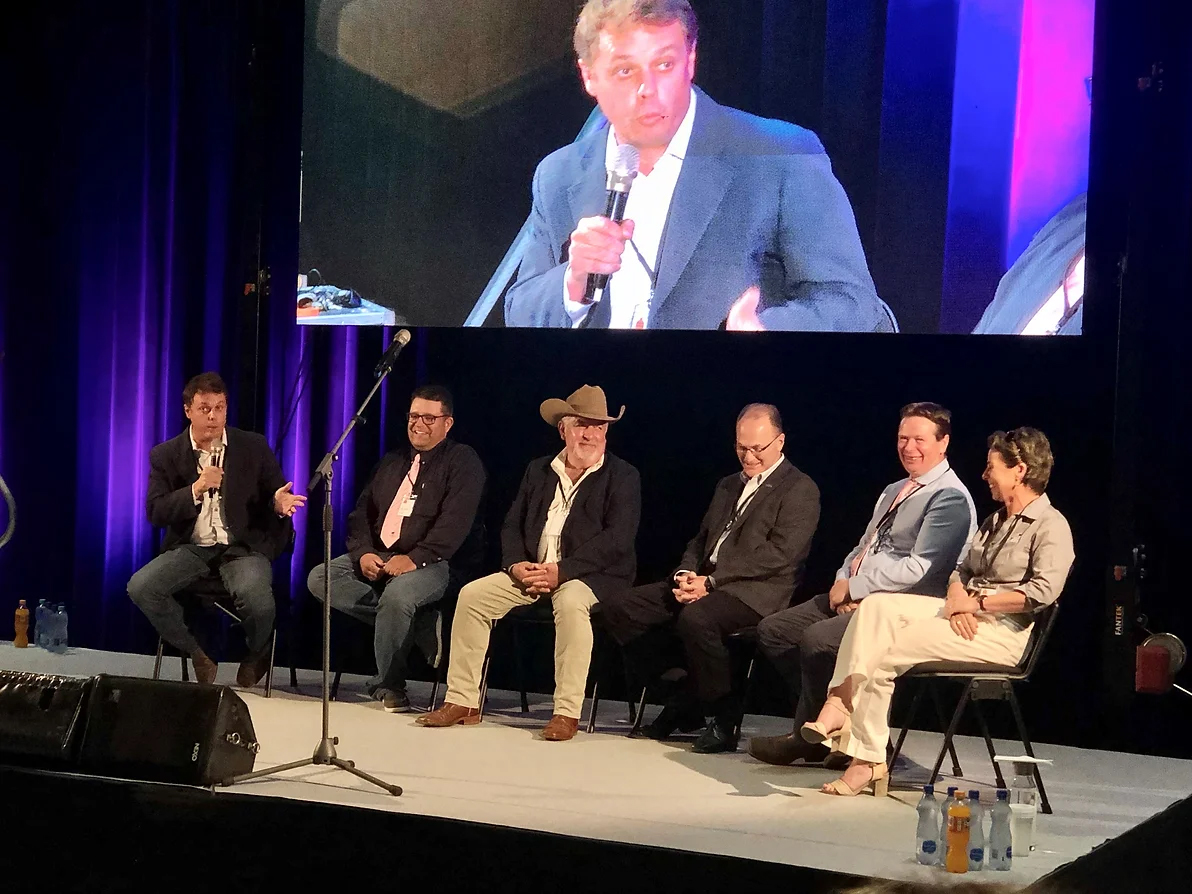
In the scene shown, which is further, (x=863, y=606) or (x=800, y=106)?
(x=800, y=106)

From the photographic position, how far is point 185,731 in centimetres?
256

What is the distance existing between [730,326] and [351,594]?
183 centimetres

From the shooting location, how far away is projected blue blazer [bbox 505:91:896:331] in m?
5.33

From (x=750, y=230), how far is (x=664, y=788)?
2265mm

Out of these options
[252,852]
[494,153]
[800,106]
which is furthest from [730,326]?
[252,852]

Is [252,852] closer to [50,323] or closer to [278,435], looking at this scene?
[278,435]

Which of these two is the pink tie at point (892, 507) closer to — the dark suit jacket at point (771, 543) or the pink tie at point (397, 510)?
the dark suit jacket at point (771, 543)

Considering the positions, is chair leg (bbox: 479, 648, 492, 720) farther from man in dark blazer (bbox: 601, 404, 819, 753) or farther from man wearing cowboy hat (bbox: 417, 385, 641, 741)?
man in dark blazer (bbox: 601, 404, 819, 753)

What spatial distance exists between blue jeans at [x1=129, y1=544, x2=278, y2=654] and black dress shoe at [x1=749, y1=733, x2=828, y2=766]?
204 centimetres

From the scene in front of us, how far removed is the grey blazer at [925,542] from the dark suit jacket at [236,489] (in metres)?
2.44

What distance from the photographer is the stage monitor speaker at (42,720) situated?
244 cm

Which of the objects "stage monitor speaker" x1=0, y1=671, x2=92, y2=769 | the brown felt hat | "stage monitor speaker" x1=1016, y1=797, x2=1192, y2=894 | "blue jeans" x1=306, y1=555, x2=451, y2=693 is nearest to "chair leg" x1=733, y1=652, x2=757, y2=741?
the brown felt hat

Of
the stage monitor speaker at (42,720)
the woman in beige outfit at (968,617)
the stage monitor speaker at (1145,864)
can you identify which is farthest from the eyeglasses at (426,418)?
the stage monitor speaker at (1145,864)

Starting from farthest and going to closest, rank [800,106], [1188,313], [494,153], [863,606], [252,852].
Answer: [494,153] < [800,106] < [1188,313] < [863,606] < [252,852]
